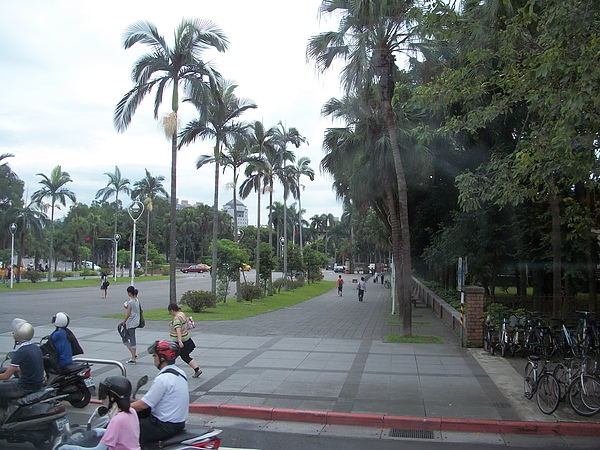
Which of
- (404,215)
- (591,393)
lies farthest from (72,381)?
(404,215)

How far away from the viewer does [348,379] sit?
10.2m

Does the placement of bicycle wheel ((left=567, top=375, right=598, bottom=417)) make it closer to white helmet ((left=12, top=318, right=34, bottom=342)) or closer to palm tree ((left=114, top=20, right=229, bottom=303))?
white helmet ((left=12, top=318, right=34, bottom=342))

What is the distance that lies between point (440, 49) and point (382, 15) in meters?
2.41

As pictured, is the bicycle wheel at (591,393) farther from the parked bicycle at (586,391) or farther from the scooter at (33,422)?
the scooter at (33,422)

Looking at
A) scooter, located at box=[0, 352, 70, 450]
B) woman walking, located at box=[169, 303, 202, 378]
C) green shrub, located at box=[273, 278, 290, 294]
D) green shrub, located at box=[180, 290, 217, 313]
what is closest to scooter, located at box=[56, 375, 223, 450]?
scooter, located at box=[0, 352, 70, 450]

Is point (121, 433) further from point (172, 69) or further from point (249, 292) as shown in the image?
point (249, 292)

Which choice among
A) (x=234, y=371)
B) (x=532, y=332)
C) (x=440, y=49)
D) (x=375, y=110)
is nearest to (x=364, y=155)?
(x=375, y=110)

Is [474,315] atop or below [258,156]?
below

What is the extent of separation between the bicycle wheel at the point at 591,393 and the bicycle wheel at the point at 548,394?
1.24 feet

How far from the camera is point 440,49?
16000mm

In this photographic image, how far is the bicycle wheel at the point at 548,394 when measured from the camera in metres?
7.87

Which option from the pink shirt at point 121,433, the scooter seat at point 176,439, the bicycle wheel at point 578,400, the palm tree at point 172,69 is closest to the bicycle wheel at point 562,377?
the bicycle wheel at point 578,400

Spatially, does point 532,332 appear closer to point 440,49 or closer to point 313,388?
point 313,388

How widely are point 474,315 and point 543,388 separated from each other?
558cm
